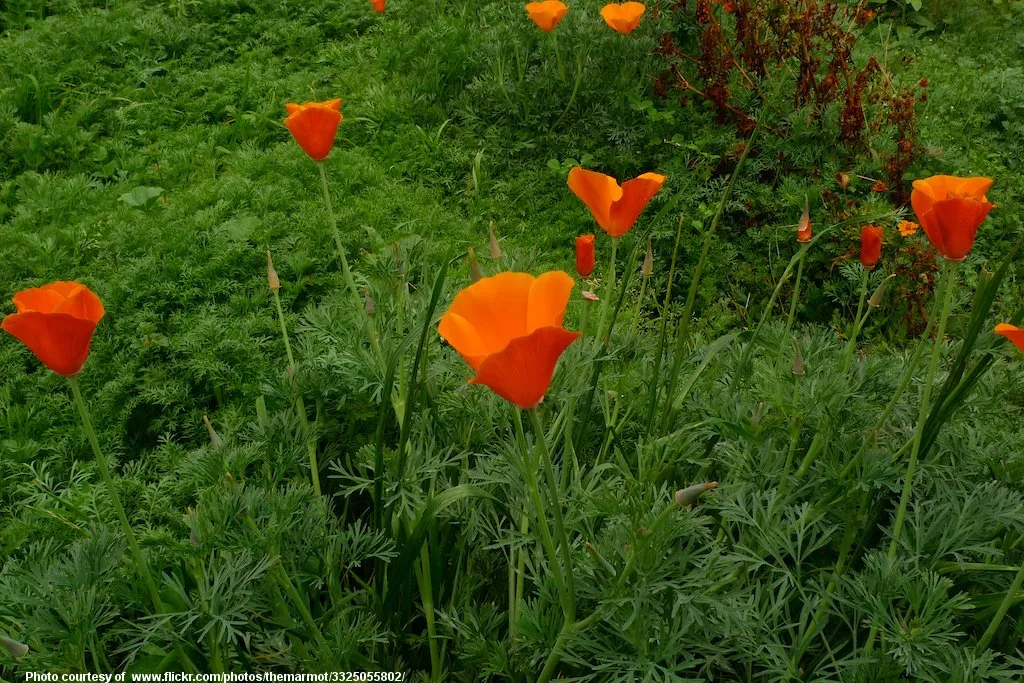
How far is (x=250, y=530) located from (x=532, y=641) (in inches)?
19.8

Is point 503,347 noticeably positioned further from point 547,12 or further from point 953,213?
point 547,12

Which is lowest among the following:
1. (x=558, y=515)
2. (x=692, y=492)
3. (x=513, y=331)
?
(x=558, y=515)

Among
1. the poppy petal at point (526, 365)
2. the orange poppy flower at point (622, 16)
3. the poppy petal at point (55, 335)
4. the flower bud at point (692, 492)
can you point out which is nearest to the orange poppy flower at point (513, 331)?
the poppy petal at point (526, 365)

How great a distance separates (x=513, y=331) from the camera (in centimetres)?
112

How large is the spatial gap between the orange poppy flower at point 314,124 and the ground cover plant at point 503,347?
1cm

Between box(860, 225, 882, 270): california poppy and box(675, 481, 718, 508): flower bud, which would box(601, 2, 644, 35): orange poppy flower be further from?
box(675, 481, 718, 508): flower bud

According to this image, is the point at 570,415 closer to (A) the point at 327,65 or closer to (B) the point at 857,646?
(B) the point at 857,646

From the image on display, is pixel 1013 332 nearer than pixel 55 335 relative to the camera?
Yes

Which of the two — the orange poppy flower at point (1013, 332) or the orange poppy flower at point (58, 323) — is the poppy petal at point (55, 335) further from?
the orange poppy flower at point (1013, 332)

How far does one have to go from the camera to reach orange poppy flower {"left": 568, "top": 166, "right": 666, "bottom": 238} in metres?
1.47

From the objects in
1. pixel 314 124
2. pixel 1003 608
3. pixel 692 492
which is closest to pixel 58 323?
pixel 314 124

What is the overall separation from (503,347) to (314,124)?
2.85 ft

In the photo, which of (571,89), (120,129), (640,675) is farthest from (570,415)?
(120,129)

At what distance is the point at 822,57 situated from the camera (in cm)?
405
